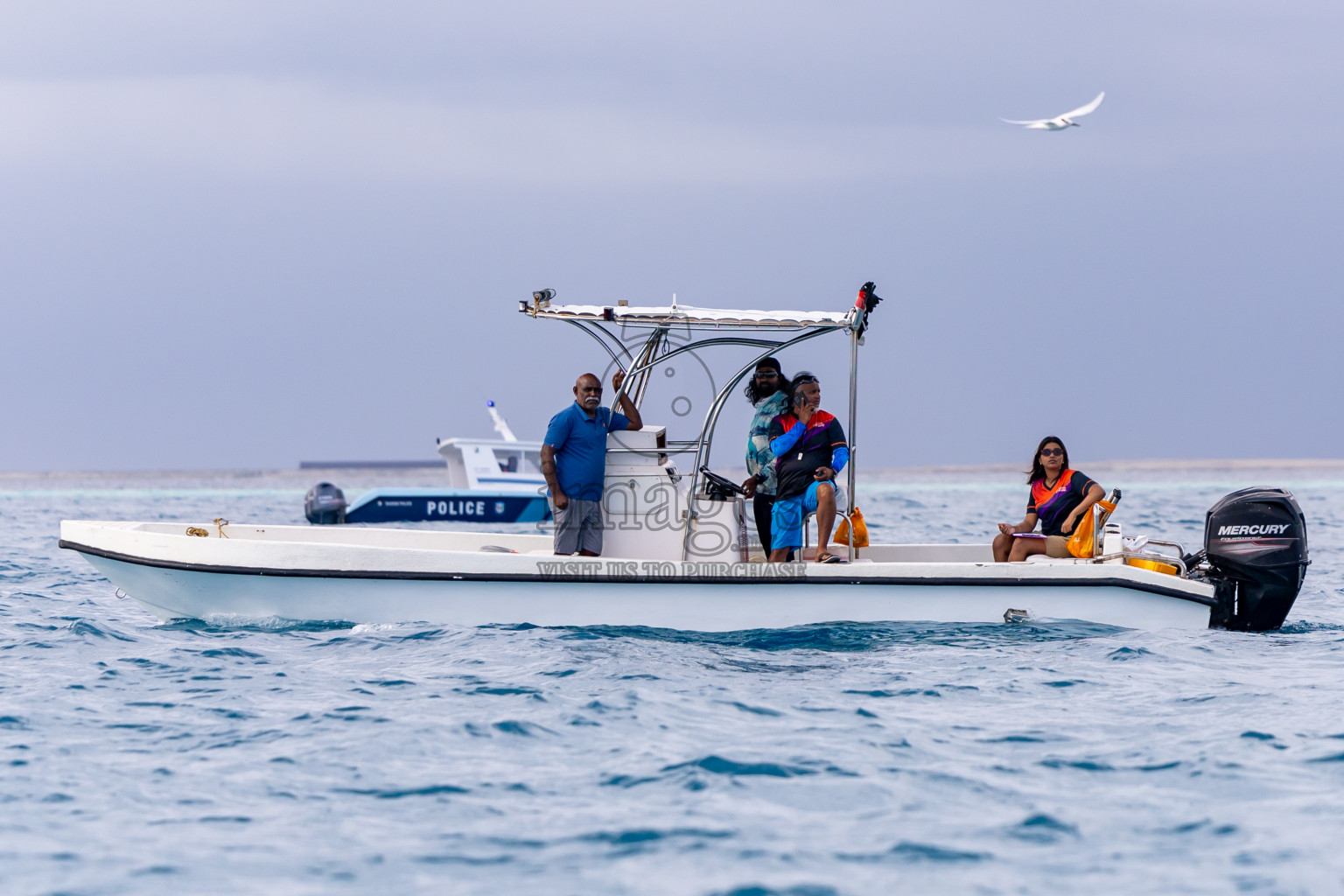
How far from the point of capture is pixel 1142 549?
9344 millimetres

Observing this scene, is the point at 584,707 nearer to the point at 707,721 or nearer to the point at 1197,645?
the point at 707,721

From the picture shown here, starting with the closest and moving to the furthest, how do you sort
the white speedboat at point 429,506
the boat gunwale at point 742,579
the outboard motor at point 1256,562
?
the boat gunwale at point 742,579 → the outboard motor at point 1256,562 → the white speedboat at point 429,506

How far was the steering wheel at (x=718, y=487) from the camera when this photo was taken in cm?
897

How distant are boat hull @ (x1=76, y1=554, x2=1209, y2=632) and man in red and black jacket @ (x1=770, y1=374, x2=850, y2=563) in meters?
0.42

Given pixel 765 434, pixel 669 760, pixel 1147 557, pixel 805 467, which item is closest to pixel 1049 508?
pixel 1147 557

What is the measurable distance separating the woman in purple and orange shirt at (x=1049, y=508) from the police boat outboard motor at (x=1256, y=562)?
0.94m

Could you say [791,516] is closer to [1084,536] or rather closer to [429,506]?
[1084,536]

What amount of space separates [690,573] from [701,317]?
5.79ft

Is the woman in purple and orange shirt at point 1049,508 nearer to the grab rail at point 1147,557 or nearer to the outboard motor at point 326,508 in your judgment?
the grab rail at point 1147,557

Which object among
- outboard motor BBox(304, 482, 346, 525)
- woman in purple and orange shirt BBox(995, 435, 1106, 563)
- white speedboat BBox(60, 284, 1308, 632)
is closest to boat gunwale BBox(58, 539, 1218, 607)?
white speedboat BBox(60, 284, 1308, 632)

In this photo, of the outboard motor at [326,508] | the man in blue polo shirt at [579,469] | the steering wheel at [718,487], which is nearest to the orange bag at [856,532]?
the steering wheel at [718,487]

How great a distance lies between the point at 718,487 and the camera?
905cm

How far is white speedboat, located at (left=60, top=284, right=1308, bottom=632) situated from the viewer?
27.9 ft

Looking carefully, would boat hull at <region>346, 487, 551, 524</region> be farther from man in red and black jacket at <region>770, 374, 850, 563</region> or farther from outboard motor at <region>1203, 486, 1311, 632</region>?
outboard motor at <region>1203, 486, 1311, 632</region>
